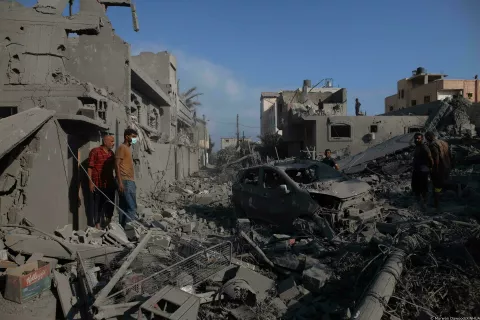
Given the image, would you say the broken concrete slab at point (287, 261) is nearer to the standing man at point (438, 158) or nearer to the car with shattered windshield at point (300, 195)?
the car with shattered windshield at point (300, 195)

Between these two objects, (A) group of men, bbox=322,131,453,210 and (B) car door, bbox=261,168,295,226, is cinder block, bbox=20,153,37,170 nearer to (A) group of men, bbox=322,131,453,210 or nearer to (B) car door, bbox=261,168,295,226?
(B) car door, bbox=261,168,295,226

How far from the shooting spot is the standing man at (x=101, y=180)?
6.01m

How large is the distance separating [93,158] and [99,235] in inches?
58.9

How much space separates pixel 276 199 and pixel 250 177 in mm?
1567

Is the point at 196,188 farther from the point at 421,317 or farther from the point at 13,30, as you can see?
the point at 421,317

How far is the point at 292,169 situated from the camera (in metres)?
7.27

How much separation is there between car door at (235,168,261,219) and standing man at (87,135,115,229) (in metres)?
2.83

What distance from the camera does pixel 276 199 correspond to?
264 inches

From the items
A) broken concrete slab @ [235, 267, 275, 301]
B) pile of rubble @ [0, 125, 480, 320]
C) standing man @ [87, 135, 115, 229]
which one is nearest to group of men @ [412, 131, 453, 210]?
Result: pile of rubble @ [0, 125, 480, 320]

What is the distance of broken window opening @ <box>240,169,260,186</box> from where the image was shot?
7877mm

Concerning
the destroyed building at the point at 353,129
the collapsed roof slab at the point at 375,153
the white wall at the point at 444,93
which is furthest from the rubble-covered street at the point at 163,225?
the white wall at the point at 444,93

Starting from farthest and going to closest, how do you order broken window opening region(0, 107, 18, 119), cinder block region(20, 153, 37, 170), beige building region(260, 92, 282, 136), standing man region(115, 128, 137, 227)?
beige building region(260, 92, 282, 136) → broken window opening region(0, 107, 18, 119) → standing man region(115, 128, 137, 227) → cinder block region(20, 153, 37, 170)

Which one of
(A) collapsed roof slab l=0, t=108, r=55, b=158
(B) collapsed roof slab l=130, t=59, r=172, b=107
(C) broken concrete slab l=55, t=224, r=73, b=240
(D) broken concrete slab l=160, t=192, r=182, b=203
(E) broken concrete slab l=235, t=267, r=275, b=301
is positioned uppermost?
(B) collapsed roof slab l=130, t=59, r=172, b=107

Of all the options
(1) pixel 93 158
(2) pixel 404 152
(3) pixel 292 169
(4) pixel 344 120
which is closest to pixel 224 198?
(3) pixel 292 169
